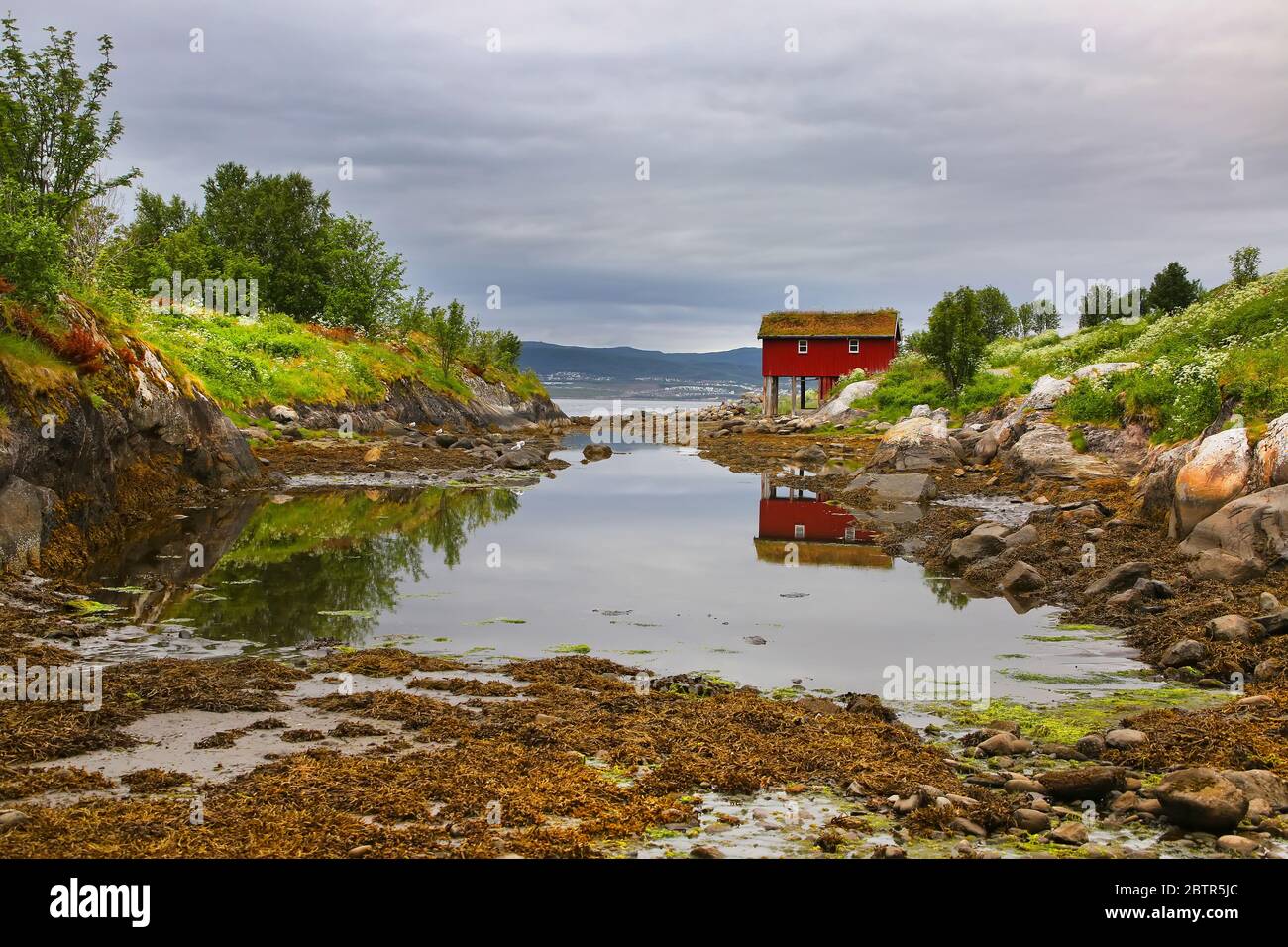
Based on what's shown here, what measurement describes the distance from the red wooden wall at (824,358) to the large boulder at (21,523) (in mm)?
66493

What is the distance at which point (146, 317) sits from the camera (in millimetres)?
40969

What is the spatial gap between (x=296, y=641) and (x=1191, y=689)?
1080 cm

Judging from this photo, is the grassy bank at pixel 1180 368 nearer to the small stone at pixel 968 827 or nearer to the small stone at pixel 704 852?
the small stone at pixel 968 827

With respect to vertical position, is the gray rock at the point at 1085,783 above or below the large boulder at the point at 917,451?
below

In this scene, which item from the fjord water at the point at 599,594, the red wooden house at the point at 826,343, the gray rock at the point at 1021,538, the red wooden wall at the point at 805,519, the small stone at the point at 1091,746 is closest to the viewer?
the small stone at the point at 1091,746

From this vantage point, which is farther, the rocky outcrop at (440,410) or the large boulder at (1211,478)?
the rocky outcrop at (440,410)

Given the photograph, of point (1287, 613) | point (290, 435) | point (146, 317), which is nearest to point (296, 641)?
point (1287, 613)

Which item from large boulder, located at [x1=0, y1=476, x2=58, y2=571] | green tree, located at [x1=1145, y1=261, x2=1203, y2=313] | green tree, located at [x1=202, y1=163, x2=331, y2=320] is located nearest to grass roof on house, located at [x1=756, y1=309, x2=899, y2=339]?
green tree, located at [x1=1145, y1=261, x2=1203, y2=313]

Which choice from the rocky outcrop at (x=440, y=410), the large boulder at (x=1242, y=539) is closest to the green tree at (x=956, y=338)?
the rocky outcrop at (x=440, y=410)

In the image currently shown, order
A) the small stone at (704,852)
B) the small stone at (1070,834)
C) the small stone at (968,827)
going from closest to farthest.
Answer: the small stone at (704,852) → the small stone at (1070,834) → the small stone at (968,827)

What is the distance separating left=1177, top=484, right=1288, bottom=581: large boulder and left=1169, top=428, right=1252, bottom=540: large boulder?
128 centimetres

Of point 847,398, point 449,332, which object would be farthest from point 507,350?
point 847,398

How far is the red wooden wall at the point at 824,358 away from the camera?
79.0 m
